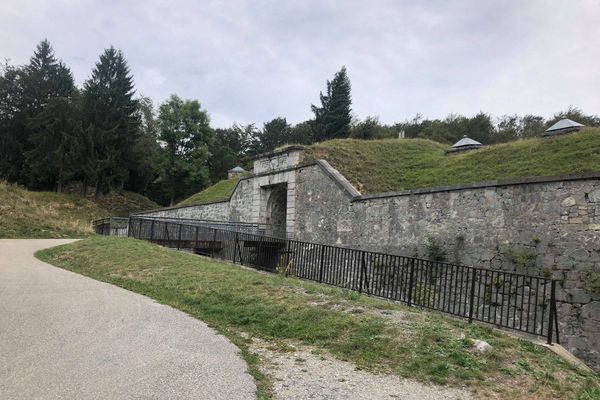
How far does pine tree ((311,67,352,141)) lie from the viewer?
44312mm

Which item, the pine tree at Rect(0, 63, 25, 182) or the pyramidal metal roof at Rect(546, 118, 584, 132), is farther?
the pine tree at Rect(0, 63, 25, 182)

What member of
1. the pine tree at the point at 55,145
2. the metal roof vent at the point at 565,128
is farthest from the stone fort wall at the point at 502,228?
the pine tree at the point at 55,145

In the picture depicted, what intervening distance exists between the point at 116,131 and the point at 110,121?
135 cm

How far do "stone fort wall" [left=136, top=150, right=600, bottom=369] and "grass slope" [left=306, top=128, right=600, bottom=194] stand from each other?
241 cm

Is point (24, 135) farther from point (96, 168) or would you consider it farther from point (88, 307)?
point (88, 307)

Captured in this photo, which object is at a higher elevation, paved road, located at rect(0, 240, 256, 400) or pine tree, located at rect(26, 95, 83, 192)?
pine tree, located at rect(26, 95, 83, 192)

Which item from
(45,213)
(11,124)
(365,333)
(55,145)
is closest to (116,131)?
(55,145)

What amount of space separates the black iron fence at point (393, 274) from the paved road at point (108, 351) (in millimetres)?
4505

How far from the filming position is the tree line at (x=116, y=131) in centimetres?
3797

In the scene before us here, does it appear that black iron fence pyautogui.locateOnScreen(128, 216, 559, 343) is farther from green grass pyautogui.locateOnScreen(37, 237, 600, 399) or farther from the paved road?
the paved road

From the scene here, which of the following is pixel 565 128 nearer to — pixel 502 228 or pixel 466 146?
pixel 466 146

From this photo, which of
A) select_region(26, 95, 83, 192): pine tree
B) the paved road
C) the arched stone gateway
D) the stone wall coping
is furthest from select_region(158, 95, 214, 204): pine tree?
the paved road

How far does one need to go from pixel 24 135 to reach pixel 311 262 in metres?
40.6

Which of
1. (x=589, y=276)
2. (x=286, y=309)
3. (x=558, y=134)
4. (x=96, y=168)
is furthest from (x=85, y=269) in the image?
(x=96, y=168)
